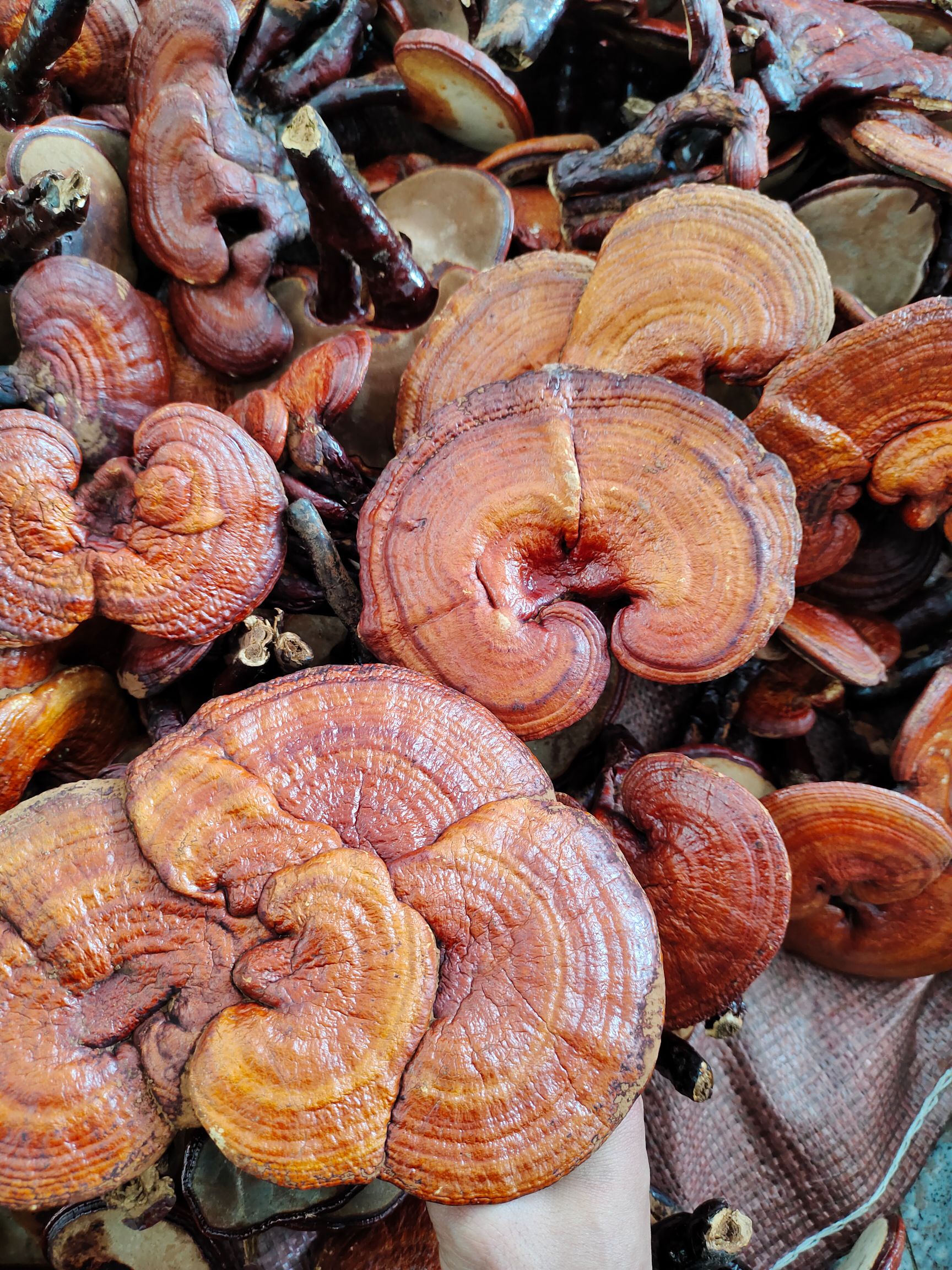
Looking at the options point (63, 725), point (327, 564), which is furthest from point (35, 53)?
point (63, 725)

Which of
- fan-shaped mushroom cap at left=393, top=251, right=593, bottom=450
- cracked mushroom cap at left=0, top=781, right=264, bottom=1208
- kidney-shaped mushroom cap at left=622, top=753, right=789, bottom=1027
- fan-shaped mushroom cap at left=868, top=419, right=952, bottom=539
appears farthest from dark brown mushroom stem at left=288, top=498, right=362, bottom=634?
fan-shaped mushroom cap at left=868, top=419, right=952, bottom=539

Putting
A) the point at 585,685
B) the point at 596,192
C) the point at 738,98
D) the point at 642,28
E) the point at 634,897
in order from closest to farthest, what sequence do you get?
1. the point at 634,897
2. the point at 585,685
3. the point at 738,98
4. the point at 596,192
5. the point at 642,28

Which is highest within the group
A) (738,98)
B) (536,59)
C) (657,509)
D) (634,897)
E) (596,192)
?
(536,59)

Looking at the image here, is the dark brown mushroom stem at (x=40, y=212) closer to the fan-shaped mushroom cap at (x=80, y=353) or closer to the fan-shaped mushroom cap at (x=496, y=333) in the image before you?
the fan-shaped mushroom cap at (x=80, y=353)

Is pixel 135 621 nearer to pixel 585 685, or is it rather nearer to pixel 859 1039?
pixel 585 685

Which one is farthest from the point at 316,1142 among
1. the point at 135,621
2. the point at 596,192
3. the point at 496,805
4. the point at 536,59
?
the point at 536,59

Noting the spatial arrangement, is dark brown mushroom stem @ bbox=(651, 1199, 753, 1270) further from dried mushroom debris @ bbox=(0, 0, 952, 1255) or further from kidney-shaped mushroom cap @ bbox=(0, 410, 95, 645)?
kidney-shaped mushroom cap @ bbox=(0, 410, 95, 645)

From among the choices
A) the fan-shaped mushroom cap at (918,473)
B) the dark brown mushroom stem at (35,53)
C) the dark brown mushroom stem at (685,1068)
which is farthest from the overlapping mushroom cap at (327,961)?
the dark brown mushroom stem at (35,53)

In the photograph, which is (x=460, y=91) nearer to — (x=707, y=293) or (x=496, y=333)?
(x=496, y=333)
